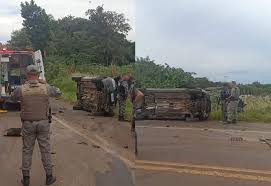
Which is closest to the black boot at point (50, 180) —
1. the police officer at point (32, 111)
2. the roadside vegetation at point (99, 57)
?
the police officer at point (32, 111)

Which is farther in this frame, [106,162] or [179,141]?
[179,141]

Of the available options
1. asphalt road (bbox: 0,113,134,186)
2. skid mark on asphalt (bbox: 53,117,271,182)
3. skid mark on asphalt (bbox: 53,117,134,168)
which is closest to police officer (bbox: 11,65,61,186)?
asphalt road (bbox: 0,113,134,186)

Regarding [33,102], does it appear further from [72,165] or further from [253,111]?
[253,111]

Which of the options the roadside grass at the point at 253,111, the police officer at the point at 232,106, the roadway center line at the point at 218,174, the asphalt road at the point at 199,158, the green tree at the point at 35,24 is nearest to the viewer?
the asphalt road at the point at 199,158

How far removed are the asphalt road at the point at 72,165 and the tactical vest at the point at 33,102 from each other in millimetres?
844

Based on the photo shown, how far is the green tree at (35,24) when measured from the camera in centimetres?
5650

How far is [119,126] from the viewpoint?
12.2 m

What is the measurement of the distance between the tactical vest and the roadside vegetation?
1.01 m

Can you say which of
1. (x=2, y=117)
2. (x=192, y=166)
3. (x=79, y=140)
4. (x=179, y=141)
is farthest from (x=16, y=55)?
(x=192, y=166)

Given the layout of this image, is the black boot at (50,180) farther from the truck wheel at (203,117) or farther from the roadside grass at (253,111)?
the roadside grass at (253,111)

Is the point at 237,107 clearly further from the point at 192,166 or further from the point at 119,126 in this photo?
the point at 192,166

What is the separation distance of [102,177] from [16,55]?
11549 mm

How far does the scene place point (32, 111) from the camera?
20.3ft

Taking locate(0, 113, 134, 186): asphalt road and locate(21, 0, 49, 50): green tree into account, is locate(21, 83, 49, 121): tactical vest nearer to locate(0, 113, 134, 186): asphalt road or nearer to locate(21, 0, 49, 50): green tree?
locate(0, 113, 134, 186): asphalt road
